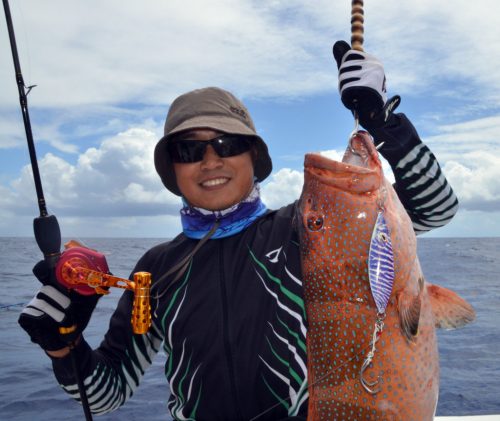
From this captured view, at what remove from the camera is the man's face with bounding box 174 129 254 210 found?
2770 mm

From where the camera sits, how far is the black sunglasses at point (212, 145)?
Result: 2.76m

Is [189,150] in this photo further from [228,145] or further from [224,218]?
[224,218]

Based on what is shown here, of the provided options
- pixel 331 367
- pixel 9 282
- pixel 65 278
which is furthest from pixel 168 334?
pixel 9 282

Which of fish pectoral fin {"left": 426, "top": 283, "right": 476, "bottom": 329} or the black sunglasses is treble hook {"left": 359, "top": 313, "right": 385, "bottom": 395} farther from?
the black sunglasses

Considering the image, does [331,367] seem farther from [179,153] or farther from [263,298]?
[179,153]

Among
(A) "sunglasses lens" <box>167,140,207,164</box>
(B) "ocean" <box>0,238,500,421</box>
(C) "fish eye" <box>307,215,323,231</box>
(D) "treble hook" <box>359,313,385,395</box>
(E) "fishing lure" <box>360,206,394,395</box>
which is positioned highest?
(A) "sunglasses lens" <box>167,140,207,164</box>

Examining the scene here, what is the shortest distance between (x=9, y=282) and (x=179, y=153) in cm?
2586

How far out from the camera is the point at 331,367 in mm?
2129

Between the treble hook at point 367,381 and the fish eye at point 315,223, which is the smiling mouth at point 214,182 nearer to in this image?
the fish eye at point 315,223

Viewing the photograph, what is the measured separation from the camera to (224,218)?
9.29ft

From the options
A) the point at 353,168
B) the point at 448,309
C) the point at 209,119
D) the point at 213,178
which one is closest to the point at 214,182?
the point at 213,178

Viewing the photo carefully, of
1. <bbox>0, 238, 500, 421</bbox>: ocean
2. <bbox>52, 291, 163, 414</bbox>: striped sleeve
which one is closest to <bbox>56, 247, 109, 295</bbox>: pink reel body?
<bbox>52, 291, 163, 414</bbox>: striped sleeve

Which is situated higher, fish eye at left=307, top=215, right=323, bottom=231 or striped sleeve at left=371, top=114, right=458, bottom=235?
striped sleeve at left=371, top=114, right=458, bottom=235

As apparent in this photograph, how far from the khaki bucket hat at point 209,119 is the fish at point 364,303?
697mm
